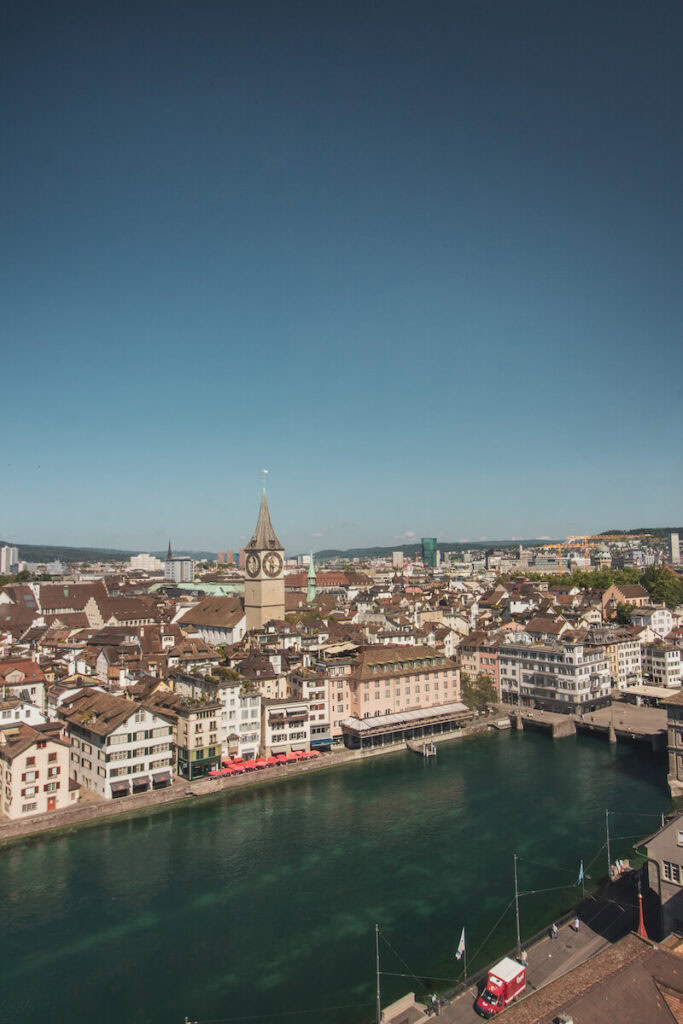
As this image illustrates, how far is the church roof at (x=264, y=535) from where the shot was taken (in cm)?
6850

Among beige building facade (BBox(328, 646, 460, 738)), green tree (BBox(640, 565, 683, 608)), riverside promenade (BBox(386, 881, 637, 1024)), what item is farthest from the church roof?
green tree (BBox(640, 565, 683, 608))

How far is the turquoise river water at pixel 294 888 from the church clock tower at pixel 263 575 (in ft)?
99.4

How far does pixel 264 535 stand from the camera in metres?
69.3

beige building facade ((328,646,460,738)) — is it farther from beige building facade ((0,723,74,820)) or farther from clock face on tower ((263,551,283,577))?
clock face on tower ((263,551,283,577))

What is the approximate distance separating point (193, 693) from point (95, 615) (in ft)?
129

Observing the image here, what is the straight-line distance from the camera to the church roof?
2697 inches

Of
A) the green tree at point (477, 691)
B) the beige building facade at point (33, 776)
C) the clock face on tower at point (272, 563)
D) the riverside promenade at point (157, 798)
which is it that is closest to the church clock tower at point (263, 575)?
the clock face on tower at point (272, 563)

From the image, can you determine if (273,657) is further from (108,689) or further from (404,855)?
(404,855)

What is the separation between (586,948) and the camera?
19.6 metres

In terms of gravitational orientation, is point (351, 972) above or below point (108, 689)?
below

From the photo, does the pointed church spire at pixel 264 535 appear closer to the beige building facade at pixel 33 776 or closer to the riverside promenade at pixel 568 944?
the beige building facade at pixel 33 776

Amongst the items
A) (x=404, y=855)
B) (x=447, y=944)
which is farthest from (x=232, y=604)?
(x=447, y=944)

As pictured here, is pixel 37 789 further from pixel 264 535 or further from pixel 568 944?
pixel 264 535

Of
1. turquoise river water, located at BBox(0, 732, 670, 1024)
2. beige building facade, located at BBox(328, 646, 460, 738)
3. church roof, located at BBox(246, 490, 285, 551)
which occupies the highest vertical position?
church roof, located at BBox(246, 490, 285, 551)
